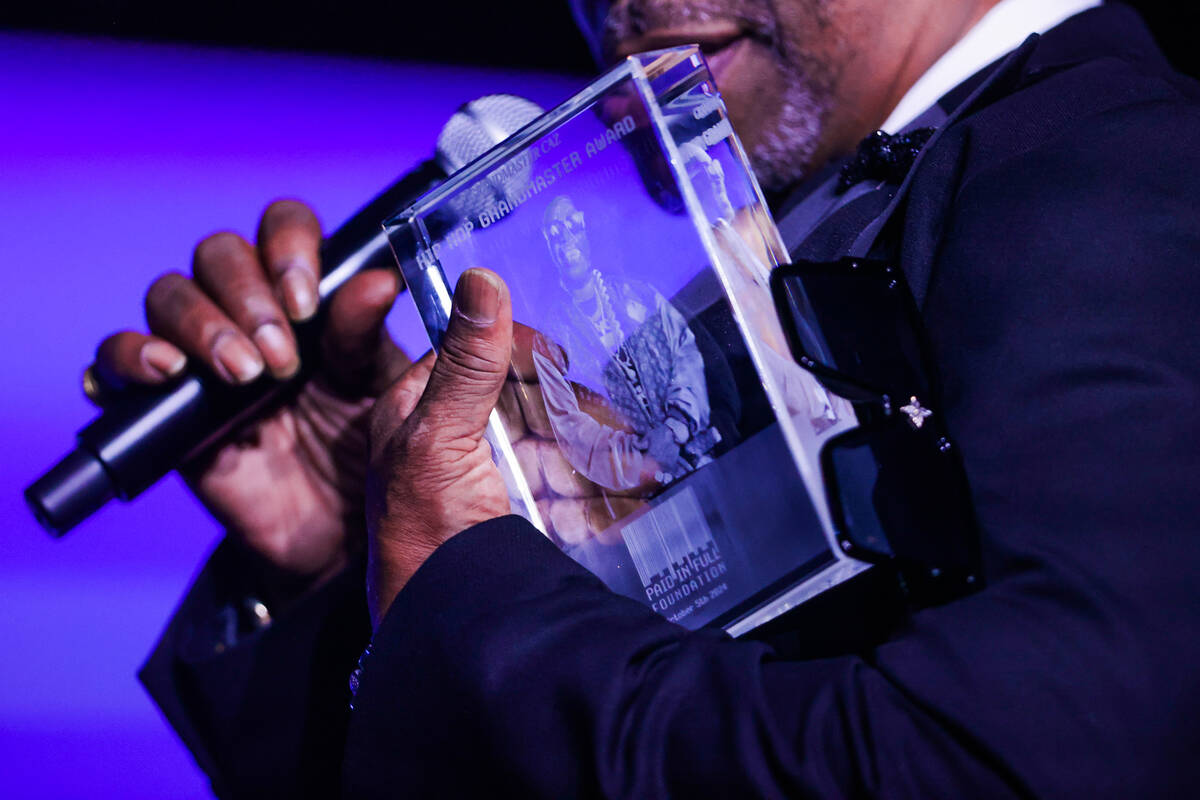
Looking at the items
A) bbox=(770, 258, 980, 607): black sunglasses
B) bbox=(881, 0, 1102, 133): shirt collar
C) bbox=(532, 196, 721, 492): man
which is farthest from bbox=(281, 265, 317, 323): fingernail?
bbox=(881, 0, 1102, 133): shirt collar

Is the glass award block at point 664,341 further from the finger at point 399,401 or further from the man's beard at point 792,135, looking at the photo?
the man's beard at point 792,135

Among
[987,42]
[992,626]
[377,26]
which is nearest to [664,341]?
[992,626]

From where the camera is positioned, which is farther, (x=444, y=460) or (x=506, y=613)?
(x=444, y=460)

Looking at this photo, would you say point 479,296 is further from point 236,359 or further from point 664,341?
point 236,359

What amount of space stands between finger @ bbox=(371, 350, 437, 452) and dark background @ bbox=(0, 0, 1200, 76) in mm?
783

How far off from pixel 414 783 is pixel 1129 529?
0.53 meters

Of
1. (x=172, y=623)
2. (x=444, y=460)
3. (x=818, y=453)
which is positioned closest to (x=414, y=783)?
(x=444, y=460)

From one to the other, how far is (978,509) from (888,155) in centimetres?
44

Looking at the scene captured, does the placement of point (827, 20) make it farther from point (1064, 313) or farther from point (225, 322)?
point (225, 322)

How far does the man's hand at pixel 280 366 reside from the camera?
866 mm

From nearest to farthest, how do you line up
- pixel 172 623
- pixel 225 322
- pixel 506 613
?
1. pixel 506 613
2. pixel 225 322
3. pixel 172 623

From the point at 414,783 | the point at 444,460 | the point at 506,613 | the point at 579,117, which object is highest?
the point at 579,117

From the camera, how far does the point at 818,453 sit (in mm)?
518

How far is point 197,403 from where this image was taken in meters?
0.84
